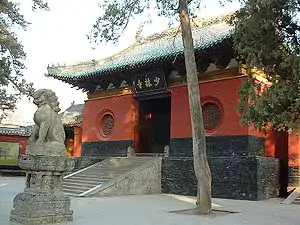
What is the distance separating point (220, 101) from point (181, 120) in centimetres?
174

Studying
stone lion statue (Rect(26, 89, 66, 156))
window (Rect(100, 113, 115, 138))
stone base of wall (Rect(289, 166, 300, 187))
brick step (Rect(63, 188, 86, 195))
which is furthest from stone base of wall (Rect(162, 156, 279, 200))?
stone lion statue (Rect(26, 89, 66, 156))

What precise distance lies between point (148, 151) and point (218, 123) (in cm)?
469

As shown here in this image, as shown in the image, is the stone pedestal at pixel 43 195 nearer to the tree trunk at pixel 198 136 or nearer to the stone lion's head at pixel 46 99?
the stone lion's head at pixel 46 99

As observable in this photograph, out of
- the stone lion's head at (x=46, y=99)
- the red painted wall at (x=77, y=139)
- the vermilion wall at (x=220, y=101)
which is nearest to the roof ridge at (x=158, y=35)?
the vermilion wall at (x=220, y=101)

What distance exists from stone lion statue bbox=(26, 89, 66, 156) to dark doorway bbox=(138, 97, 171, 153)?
953 centimetres

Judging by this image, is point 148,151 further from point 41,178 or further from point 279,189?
point 41,178

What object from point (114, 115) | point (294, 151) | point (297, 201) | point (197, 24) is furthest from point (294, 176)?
point (197, 24)

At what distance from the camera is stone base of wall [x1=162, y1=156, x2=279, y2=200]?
11.5m

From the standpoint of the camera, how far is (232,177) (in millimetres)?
11773

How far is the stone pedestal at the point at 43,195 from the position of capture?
6.12 metres

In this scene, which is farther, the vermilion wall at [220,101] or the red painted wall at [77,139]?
the red painted wall at [77,139]

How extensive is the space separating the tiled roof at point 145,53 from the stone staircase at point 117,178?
3791mm

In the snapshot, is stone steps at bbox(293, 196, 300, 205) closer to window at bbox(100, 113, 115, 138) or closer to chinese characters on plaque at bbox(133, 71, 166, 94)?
chinese characters on plaque at bbox(133, 71, 166, 94)

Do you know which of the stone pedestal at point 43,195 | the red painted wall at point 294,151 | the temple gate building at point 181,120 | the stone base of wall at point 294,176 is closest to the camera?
the stone pedestal at point 43,195
